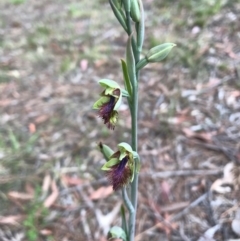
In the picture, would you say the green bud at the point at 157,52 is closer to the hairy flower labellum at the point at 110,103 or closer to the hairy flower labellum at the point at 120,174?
the hairy flower labellum at the point at 110,103

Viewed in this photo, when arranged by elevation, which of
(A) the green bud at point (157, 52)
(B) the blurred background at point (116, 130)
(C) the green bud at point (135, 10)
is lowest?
(B) the blurred background at point (116, 130)

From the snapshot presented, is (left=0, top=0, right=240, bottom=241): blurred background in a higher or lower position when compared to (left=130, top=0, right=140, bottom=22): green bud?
lower

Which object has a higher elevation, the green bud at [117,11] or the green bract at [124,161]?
the green bud at [117,11]

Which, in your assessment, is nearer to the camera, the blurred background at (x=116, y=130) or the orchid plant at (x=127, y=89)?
the orchid plant at (x=127, y=89)

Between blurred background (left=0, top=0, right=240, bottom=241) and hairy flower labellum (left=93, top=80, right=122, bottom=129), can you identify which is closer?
hairy flower labellum (left=93, top=80, right=122, bottom=129)

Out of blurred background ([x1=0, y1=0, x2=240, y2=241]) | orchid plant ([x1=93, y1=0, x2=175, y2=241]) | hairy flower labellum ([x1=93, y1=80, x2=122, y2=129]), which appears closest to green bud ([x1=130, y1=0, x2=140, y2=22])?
orchid plant ([x1=93, y1=0, x2=175, y2=241])

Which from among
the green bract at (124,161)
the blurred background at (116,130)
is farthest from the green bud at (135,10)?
the blurred background at (116,130)

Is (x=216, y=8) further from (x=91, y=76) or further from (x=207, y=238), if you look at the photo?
(x=207, y=238)

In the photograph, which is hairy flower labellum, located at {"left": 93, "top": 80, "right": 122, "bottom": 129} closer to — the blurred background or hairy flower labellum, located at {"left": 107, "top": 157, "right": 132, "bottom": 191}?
hairy flower labellum, located at {"left": 107, "top": 157, "right": 132, "bottom": 191}

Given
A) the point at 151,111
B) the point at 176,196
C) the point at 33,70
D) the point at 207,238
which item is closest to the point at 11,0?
the point at 33,70
